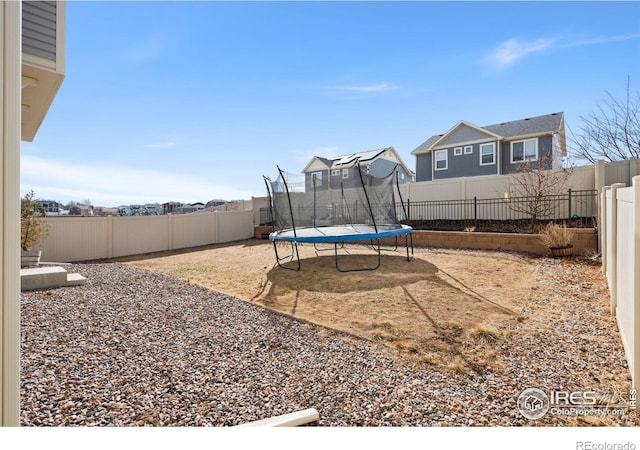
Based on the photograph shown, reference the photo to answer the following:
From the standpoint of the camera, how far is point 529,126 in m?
16.0

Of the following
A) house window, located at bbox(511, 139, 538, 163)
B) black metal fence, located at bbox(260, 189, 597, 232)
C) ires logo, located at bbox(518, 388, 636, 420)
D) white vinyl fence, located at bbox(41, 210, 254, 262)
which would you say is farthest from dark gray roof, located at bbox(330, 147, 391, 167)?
ires logo, located at bbox(518, 388, 636, 420)

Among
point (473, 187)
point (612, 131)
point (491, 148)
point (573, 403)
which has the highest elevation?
point (491, 148)

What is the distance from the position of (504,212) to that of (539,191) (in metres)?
1.41

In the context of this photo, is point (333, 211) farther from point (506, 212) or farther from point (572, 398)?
point (572, 398)

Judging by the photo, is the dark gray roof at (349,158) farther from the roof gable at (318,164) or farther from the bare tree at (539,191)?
the bare tree at (539,191)

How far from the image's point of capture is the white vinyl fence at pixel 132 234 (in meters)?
8.94

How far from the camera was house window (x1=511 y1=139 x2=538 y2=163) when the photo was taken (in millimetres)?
15469

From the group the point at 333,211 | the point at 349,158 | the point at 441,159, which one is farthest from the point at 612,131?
the point at 349,158

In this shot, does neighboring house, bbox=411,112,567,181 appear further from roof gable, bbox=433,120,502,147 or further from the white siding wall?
the white siding wall

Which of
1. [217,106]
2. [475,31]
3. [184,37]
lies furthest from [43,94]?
[475,31]

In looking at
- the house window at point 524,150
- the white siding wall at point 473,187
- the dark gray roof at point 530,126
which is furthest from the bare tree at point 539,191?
the dark gray roof at point 530,126

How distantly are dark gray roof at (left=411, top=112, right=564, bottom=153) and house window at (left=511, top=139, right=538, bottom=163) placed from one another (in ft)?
1.52

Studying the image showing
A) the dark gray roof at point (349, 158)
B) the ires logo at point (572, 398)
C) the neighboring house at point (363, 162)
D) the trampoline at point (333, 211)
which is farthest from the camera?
the dark gray roof at point (349, 158)

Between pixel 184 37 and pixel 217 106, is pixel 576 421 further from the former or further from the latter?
pixel 217 106
